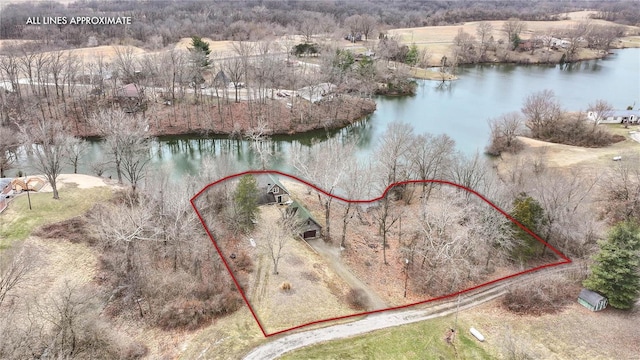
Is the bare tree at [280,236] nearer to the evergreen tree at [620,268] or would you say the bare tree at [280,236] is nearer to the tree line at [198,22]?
the evergreen tree at [620,268]

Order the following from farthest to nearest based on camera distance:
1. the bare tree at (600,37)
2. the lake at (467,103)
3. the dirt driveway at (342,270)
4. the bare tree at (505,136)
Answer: the bare tree at (600,37)
the lake at (467,103)
the bare tree at (505,136)
the dirt driveway at (342,270)

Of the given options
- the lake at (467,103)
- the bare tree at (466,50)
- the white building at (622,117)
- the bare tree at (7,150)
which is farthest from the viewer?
the bare tree at (466,50)

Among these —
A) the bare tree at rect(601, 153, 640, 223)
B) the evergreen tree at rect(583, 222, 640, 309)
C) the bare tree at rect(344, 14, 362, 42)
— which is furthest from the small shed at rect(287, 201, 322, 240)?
the bare tree at rect(344, 14, 362, 42)

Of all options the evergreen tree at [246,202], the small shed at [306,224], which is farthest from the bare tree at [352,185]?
the evergreen tree at [246,202]

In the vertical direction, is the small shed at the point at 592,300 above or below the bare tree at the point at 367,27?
Answer: below

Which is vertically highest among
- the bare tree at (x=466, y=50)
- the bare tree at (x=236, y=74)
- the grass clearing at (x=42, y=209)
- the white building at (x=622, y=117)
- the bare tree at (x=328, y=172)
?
the bare tree at (x=466, y=50)

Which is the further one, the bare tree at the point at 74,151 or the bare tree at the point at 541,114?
the bare tree at the point at 541,114

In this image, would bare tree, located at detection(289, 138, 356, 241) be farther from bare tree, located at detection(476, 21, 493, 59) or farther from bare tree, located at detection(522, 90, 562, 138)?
bare tree, located at detection(476, 21, 493, 59)
